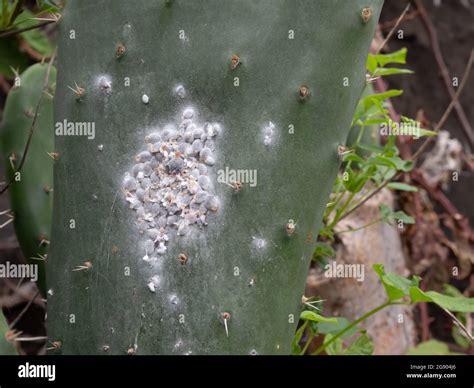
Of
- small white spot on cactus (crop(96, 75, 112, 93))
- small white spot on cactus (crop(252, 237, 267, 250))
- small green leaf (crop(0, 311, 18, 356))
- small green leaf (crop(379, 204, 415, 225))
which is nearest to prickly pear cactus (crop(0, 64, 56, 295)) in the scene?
small green leaf (crop(0, 311, 18, 356))

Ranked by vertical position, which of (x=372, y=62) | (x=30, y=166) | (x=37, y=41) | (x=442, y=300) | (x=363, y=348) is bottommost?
(x=363, y=348)

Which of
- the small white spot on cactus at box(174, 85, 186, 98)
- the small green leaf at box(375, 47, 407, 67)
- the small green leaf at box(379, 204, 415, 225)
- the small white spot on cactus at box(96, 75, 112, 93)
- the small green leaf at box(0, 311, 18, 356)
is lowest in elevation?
the small green leaf at box(0, 311, 18, 356)

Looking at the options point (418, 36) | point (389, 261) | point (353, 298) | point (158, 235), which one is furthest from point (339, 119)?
point (418, 36)

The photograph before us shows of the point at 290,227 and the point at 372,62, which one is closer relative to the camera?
the point at 290,227

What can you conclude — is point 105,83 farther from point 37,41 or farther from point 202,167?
point 37,41

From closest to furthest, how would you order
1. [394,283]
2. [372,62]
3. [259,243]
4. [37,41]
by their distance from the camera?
[259,243] < [394,283] < [372,62] < [37,41]

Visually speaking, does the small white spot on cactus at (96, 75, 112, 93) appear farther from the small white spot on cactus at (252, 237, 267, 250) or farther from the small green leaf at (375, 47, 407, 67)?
the small green leaf at (375, 47, 407, 67)

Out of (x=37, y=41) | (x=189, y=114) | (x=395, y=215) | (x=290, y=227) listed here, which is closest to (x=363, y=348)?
(x=395, y=215)
